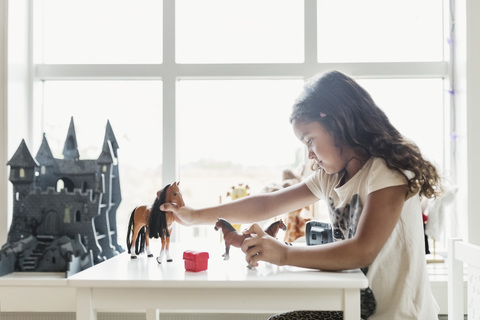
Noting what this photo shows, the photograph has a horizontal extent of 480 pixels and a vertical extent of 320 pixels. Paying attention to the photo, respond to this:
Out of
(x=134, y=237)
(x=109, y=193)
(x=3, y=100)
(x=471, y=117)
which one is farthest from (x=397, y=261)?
(x=3, y=100)

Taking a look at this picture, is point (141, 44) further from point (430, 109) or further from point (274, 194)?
point (430, 109)

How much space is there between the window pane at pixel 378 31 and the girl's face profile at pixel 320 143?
34.8 inches

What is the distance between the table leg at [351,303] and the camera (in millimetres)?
996

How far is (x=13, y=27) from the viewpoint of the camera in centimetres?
191

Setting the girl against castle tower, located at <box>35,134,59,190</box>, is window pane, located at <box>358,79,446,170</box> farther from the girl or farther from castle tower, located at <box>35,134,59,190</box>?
castle tower, located at <box>35,134,59,190</box>

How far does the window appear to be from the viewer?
2.04 metres

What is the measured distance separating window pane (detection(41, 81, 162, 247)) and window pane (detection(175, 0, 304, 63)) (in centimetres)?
25

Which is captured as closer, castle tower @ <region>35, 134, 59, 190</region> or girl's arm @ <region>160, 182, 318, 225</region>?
girl's arm @ <region>160, 182, 318, 225</region>

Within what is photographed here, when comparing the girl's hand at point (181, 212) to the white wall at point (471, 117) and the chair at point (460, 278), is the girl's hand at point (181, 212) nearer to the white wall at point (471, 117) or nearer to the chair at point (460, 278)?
the chair at point (460, 278)

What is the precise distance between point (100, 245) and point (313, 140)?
928 mm

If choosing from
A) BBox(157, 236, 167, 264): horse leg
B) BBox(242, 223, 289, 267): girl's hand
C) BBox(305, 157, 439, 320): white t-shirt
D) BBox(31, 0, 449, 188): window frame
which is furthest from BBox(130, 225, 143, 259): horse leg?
BBox(31, 0, 449, 188): window frame

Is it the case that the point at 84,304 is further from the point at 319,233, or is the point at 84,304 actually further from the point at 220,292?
the point at 319,233

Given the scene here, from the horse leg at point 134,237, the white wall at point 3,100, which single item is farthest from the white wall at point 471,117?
the white wall at point 3,100

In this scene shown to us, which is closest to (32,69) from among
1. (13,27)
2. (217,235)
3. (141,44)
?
(13,27)
